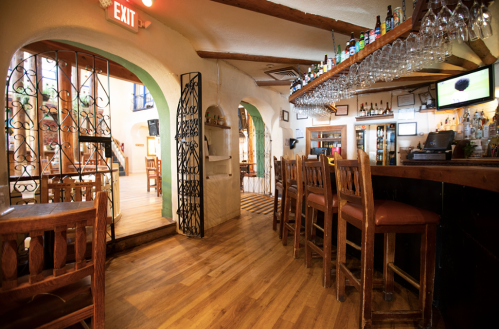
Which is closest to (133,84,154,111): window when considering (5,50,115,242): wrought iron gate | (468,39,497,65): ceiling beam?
(5,50,115,242): wrought iron gate

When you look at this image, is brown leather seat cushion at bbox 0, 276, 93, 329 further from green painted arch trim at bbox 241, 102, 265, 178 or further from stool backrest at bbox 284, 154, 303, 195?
green painted arch trim at bbox 241, 102, 265, 178

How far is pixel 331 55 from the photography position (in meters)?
3.96

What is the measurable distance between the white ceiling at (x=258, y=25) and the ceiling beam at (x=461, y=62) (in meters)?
1.46

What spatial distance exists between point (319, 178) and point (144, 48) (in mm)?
2568

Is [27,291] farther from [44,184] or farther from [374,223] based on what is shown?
[374,223]

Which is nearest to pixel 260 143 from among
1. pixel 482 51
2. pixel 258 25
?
pixel 258 25

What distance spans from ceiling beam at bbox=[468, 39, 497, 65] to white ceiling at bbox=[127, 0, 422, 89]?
3.92 feet

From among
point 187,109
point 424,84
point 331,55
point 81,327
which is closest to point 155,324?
point 81,327

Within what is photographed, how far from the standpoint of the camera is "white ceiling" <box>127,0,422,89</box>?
2.59 meters

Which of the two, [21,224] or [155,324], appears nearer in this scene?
[21,224]

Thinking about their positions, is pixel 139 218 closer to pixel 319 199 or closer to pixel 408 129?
pixel 319 199

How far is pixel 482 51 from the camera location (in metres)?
3.38

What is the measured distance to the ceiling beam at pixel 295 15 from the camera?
2.43 meters

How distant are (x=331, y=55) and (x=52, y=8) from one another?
3773 millimetres
